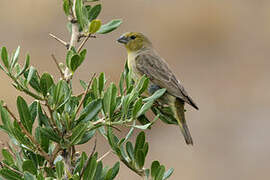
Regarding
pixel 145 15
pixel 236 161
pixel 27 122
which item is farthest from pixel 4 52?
pixel 145 15

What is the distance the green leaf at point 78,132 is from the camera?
88.0 inches

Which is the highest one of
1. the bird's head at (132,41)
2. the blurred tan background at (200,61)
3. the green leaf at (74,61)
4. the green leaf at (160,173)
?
the green leaf at (74,61)

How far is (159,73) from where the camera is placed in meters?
4.59

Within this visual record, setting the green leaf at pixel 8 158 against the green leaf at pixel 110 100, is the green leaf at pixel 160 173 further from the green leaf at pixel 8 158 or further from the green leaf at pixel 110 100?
the green leaf at pixel 8 158

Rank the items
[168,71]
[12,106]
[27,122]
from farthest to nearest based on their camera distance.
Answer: [12,106] < [168,71] < [27,122]

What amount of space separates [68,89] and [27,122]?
22 cm

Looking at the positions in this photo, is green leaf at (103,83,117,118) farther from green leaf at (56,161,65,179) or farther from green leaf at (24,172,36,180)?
green leaf at (24,172,36,180)

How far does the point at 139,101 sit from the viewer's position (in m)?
Answer: 2.31

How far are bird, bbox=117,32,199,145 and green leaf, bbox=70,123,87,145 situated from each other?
60.2 inches

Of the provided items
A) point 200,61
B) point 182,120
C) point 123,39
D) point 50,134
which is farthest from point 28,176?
point 200,61

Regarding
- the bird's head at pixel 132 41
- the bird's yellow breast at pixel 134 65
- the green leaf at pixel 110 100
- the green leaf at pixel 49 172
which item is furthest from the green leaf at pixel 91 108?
the bird's head at pixel 132 41

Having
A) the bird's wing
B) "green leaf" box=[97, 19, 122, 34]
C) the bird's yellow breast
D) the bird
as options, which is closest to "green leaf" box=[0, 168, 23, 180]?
"green leaf" box=[97, 19, 122, 34]

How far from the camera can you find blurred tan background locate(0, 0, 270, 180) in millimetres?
9984

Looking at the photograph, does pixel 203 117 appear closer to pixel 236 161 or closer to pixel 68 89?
pixel 236 161
